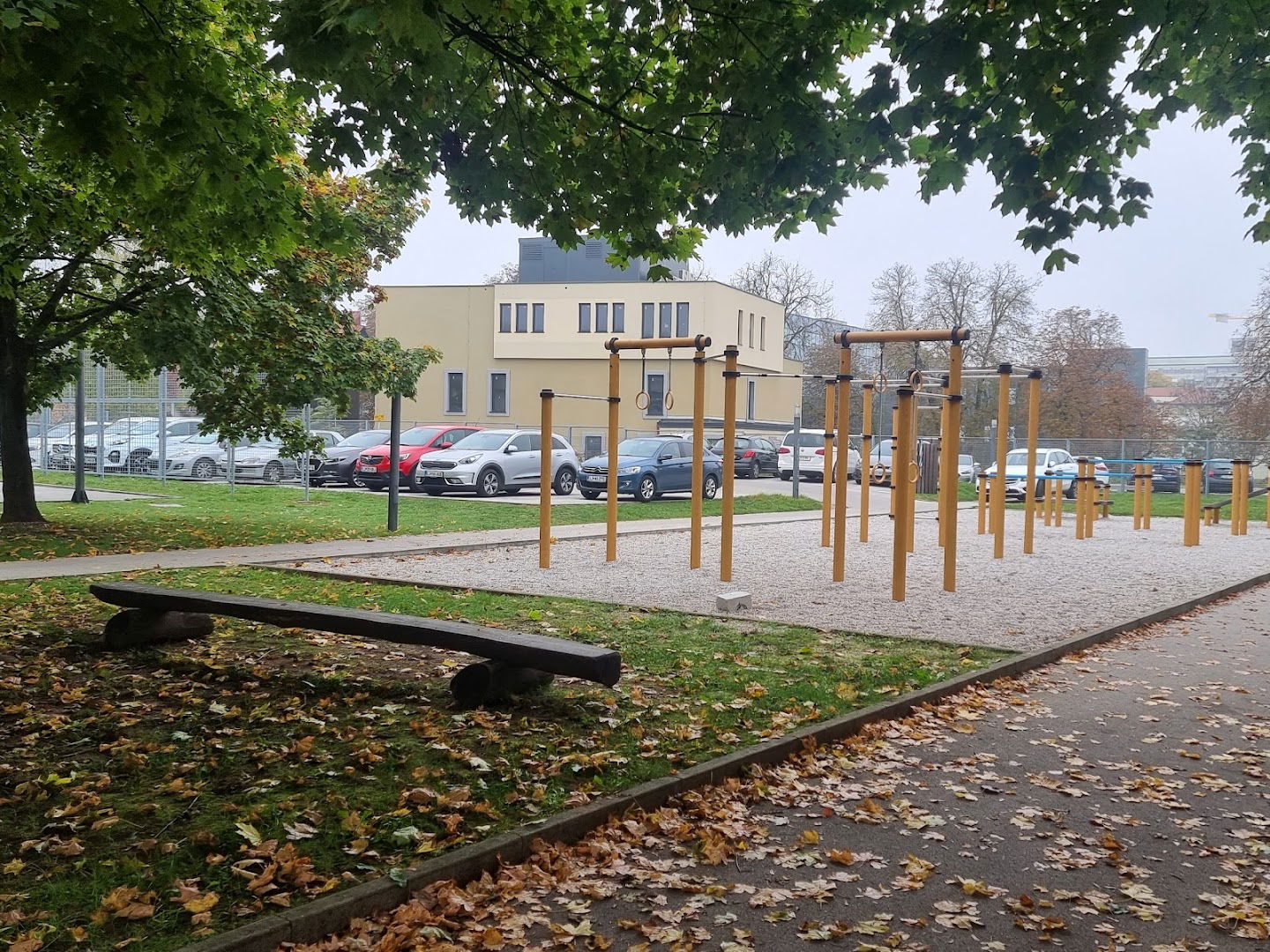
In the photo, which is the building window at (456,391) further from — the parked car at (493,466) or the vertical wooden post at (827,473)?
the vertical wooden post at (827,473)

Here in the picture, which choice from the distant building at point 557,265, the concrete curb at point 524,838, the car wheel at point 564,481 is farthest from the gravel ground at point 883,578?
the distant building at point 557,265

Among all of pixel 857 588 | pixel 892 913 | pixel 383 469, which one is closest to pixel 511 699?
pixel 892 913

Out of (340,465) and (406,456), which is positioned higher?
(406,456)

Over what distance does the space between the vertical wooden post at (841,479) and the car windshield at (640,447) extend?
1264 cm

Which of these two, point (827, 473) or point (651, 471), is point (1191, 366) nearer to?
point (651, 471)

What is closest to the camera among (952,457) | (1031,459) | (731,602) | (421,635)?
(421,635)

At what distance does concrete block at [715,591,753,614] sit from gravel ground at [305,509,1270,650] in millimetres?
136

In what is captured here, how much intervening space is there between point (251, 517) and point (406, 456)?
30.5 ft

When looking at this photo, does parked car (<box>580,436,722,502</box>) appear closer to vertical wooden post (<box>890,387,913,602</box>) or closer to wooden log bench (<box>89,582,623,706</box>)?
vertical wooden post (<box>890,387,913,602</box>)

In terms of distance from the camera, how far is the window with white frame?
175 ft

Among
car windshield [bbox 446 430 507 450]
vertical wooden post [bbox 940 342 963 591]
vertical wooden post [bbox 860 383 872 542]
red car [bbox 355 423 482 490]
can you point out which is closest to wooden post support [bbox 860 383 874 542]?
vertical wooden post [bbox 860 383 872 542]

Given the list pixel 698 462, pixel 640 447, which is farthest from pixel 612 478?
pixel 640 447

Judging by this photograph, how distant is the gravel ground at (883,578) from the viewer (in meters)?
9.88

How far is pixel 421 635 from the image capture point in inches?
237
